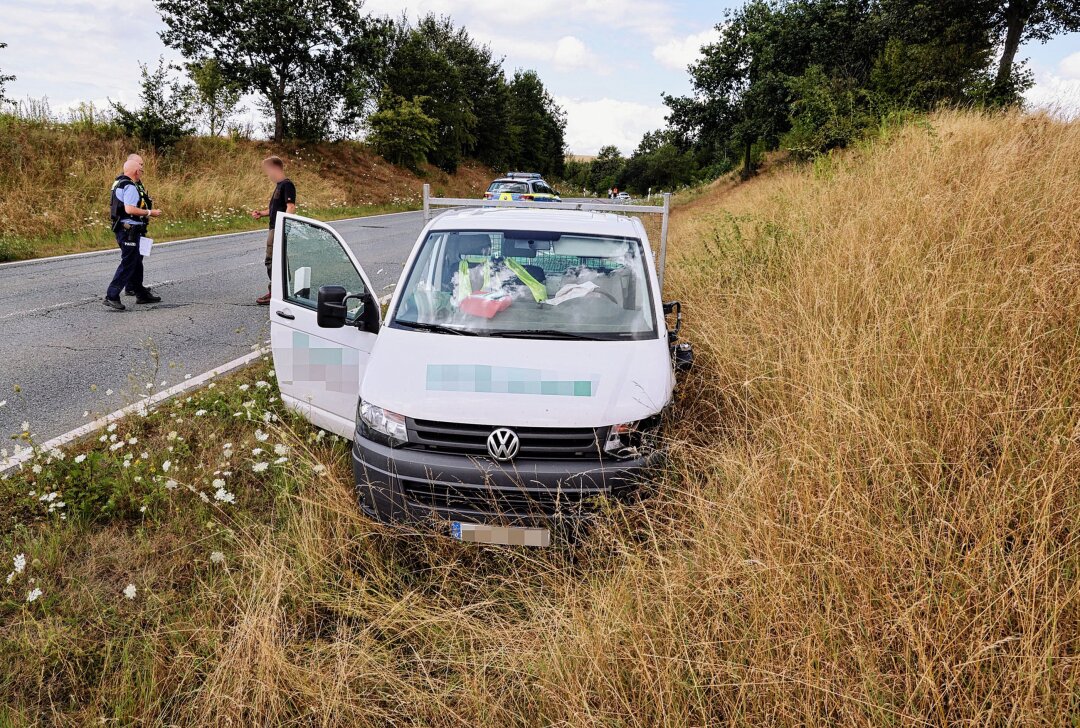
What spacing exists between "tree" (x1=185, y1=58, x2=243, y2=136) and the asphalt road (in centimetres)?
1610

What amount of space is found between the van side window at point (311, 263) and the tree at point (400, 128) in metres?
33.2

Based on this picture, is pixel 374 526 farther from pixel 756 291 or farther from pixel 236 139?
pixel 236 139

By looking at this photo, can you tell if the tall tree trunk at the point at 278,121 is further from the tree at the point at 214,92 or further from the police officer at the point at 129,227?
the police officer at the point at 129,227

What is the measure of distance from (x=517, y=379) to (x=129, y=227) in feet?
23.3

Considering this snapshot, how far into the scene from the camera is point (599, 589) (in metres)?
2.53

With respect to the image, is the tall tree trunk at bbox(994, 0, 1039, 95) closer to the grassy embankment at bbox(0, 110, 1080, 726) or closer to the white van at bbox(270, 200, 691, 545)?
the grassy embankment at bbox(0, 110, 1080, 726)

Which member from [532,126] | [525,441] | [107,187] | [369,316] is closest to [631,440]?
[525,441]

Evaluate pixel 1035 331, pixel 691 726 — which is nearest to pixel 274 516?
pixel 691 726

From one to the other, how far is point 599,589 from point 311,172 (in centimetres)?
3117

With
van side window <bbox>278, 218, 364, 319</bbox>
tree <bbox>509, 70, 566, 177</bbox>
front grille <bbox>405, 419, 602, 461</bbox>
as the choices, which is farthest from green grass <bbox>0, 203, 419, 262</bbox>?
tree <bbox>509, 70, 566, 177</bbox>

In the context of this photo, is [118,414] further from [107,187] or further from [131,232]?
[107,187]

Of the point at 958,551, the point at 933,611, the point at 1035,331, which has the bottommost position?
the point at 933,611

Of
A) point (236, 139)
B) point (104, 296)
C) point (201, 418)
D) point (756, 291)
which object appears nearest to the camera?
point (201, 418)

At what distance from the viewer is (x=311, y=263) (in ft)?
14.0
